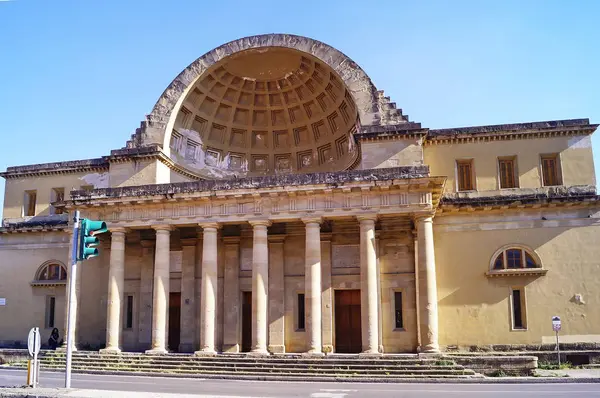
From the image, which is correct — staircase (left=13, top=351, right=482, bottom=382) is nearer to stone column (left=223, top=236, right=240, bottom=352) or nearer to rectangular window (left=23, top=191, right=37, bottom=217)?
stone column (left=223, top=236, right=240, bottom=352)

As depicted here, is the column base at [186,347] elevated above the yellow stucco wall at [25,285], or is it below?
below

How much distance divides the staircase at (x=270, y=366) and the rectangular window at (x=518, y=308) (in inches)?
272

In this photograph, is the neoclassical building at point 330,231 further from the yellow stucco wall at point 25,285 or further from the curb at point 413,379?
the curb at point 413,379

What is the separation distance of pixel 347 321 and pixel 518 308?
28.7ft

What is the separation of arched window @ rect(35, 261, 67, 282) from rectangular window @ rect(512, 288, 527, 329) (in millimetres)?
26204

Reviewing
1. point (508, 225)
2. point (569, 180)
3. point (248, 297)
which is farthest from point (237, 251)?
point (569, 180)

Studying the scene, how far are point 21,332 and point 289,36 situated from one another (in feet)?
79.7

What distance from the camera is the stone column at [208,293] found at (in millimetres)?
26734

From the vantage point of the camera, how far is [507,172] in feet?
99.3

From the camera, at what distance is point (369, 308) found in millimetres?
25094

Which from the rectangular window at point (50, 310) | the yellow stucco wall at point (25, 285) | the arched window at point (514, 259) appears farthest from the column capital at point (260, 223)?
the rectangular window at point (50, 310)

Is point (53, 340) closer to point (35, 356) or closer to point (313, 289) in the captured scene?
point (313, 289)

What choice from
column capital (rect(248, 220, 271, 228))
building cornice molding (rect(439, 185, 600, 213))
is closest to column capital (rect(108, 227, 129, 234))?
column capital (rect(248, 220, 271, 228))

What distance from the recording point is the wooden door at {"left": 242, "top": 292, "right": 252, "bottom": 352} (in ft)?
99.8
